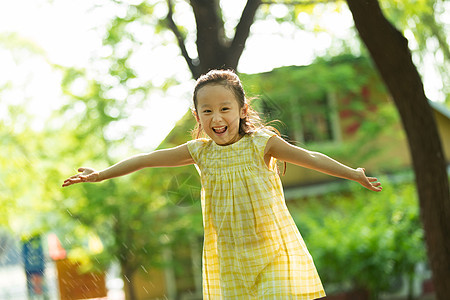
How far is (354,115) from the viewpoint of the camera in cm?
1408

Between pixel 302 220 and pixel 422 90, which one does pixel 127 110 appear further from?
pixel 422 90

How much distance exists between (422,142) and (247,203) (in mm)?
2980

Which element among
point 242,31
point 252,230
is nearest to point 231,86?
point 252,230

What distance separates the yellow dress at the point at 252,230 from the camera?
99.6 inches

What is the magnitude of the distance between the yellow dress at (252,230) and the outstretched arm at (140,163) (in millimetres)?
164

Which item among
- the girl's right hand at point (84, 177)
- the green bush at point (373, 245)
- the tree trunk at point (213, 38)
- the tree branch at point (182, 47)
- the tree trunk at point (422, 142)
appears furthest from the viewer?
the green bush at point (373, 245)

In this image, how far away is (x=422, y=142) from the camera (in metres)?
5.08

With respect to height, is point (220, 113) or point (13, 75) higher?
point (13, 75)

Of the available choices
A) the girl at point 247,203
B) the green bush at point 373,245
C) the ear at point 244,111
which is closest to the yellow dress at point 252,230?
the girl at point 247,203

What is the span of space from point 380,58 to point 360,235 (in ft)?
16.4

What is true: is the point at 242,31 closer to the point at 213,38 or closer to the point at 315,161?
the point at 213,38

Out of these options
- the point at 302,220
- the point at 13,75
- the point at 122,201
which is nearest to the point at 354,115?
the point at 302,220

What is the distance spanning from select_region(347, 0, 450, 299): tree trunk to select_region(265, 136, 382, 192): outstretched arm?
8.07 ft

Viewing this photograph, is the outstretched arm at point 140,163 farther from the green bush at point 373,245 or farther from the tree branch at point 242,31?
the green bush at point 373,245
